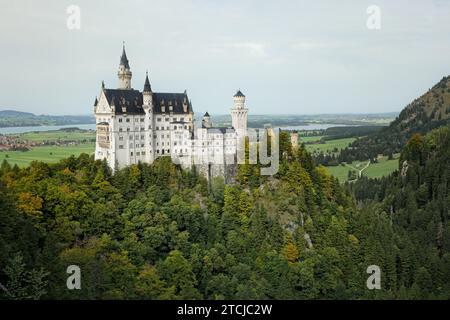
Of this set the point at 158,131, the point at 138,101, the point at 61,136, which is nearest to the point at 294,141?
the point at 158,131

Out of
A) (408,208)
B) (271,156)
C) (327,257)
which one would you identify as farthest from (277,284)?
(408,208)

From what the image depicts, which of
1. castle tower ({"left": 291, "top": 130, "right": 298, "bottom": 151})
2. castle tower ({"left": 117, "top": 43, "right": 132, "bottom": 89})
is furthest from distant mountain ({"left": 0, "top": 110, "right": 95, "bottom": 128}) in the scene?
castle tower ({"left": 291, "top": 130, "right": 298, "bottom": 151})

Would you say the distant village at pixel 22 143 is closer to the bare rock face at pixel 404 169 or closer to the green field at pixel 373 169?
the bare rock face at pixel 404 169

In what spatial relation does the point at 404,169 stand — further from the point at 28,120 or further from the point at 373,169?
the point at 28,120

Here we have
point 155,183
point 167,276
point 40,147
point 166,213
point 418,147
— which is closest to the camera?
point 167,276

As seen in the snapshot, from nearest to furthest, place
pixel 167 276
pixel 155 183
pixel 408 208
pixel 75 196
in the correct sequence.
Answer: pixel 167 276 → pixel 75 196 → pixel 155 183 → pixel 408 208

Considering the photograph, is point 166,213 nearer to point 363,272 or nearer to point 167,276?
point 167,276

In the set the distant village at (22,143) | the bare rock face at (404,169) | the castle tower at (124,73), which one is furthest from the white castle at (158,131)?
the bare rock face at (404,169)
